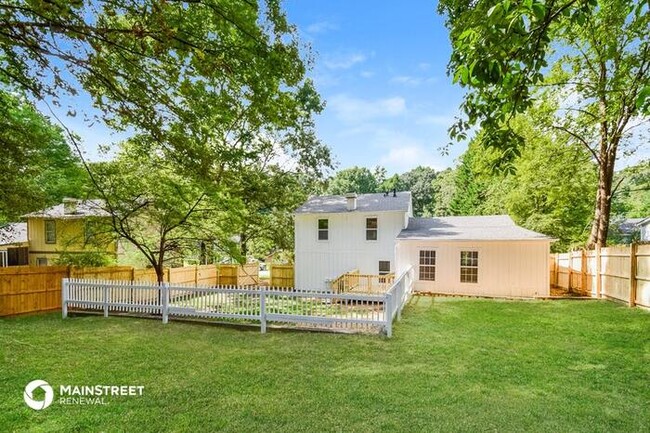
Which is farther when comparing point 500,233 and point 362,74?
point 500,233

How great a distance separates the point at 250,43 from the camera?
407cm

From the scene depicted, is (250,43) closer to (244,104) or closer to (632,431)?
(244,104)

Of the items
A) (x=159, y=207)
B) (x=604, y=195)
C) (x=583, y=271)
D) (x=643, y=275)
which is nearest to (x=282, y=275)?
(x=159, y=207)

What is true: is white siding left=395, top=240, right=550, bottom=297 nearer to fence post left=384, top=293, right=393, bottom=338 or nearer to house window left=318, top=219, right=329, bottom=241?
house window left=318, top=219, right=329, bottom=241

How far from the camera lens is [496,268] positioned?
1365cm

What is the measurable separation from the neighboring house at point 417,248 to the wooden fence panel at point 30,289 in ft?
32.5

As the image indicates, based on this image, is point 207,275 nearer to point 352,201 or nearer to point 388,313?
point 352,201

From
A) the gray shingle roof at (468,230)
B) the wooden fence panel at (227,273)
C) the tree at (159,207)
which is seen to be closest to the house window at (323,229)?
the gray shingle roof at (468,230)

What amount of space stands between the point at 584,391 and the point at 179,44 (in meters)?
6.72

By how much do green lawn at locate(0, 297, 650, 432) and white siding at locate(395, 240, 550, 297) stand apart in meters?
4.27

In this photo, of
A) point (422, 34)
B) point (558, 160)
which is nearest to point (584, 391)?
point (422, 34)

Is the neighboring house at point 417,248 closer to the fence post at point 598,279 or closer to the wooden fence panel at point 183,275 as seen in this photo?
the fence post at point 598,279

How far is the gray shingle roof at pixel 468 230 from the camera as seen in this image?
13.4 m

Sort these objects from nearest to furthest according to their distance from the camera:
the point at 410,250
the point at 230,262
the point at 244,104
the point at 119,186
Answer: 1. the point at 244,104
2. the point at 119,186
3. the point at 410,250
4. the point at 230,262
